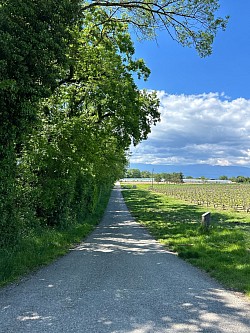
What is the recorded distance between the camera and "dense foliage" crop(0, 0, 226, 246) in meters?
7.98

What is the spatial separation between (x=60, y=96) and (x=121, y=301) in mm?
12033

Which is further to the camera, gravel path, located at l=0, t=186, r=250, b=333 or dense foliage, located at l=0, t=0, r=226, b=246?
dense foliage, located at l=0, t=0, r=226, b=246

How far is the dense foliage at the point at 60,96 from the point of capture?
26.2 feet

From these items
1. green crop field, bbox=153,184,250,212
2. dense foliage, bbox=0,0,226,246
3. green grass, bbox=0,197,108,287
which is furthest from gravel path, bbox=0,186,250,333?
green crop field, bbox=153,184,250,212

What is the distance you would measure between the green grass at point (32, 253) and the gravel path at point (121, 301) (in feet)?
1.19

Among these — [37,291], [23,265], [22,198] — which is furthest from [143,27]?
[37,291]

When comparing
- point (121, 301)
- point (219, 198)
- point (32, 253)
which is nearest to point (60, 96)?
point (32, 253)

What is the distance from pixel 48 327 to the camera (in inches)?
175

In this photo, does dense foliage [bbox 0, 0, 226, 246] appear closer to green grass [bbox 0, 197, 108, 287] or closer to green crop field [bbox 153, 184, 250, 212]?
green grass [bbox 0, 197, 108, 287]

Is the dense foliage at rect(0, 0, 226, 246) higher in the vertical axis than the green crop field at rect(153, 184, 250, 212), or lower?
higher

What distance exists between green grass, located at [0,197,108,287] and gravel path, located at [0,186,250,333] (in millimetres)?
362

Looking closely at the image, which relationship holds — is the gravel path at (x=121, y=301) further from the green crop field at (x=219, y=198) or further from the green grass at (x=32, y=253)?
the green crop field at (x=219, y=198)

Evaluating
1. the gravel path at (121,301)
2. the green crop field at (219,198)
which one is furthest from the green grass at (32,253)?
the green crop field at (219,198)

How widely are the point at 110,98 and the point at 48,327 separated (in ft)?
38.4
